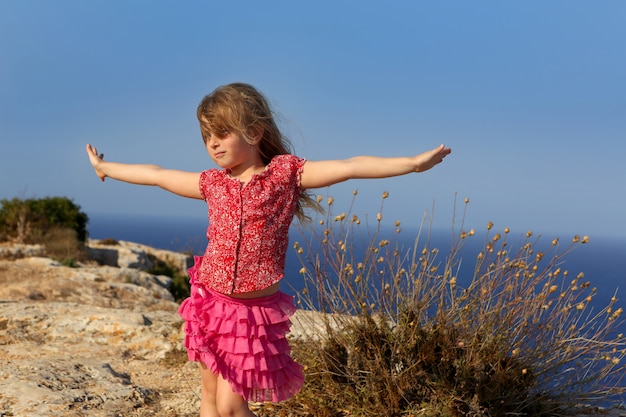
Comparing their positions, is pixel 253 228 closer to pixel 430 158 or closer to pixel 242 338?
pixel 242 338

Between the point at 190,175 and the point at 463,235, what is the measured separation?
4.78 ft

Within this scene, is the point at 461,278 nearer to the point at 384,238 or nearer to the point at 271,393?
the point at 384,238

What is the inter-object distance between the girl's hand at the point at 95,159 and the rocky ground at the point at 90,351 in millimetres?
1406

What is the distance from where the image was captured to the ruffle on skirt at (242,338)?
267 centimetres

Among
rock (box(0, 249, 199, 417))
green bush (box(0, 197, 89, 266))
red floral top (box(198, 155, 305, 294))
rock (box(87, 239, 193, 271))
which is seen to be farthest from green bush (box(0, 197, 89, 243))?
red floral top (box(198, 155, 305, 294))

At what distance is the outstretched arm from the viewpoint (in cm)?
241

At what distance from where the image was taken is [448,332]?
3348 millimetres

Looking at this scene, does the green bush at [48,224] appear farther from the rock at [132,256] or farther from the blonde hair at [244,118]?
the blonde hair at [244,118]

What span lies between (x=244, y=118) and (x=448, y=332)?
1644 mm

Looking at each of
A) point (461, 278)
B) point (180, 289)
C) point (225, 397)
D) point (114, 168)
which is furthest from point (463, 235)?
point (180, 289)

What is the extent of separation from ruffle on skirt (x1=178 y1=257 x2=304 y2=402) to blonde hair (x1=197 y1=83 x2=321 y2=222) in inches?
21.5

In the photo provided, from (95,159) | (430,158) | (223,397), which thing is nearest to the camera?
(430,158)

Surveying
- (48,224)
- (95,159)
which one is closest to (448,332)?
(95,159)

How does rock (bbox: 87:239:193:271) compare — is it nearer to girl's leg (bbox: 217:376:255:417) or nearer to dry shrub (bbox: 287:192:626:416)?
dry shrub (bbox: 287:192:626:416)
